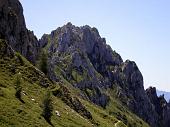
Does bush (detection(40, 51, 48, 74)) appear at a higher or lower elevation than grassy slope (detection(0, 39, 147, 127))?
higher

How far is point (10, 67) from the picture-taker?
343 feet

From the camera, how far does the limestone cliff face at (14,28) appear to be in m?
134

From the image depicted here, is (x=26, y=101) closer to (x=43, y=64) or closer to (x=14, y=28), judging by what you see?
(x=43, y=64)

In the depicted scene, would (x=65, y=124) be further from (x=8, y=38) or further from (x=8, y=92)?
(x=8, y=38)

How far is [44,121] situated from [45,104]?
5063mm

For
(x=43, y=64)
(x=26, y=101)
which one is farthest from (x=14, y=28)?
(x=26, y=101)

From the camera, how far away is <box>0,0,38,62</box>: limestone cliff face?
13375 centimetres

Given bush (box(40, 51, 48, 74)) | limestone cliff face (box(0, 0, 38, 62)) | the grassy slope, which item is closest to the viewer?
the grassy slope

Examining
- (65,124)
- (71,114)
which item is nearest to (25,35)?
(71,114)

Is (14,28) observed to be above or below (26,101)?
above

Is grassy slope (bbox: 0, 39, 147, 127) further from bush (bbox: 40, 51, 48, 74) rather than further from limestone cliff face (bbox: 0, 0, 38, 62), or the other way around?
limestone cliff face (bbox: 0, 0, 38, 62)

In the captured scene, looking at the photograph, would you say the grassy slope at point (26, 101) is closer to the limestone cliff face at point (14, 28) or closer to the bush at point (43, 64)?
the bush at point (43, 64)

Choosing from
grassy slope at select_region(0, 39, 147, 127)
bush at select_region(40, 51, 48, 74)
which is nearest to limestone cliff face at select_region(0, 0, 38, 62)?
bush at select_region(40, 51, 48, 74)

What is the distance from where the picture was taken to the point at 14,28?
13988cm
